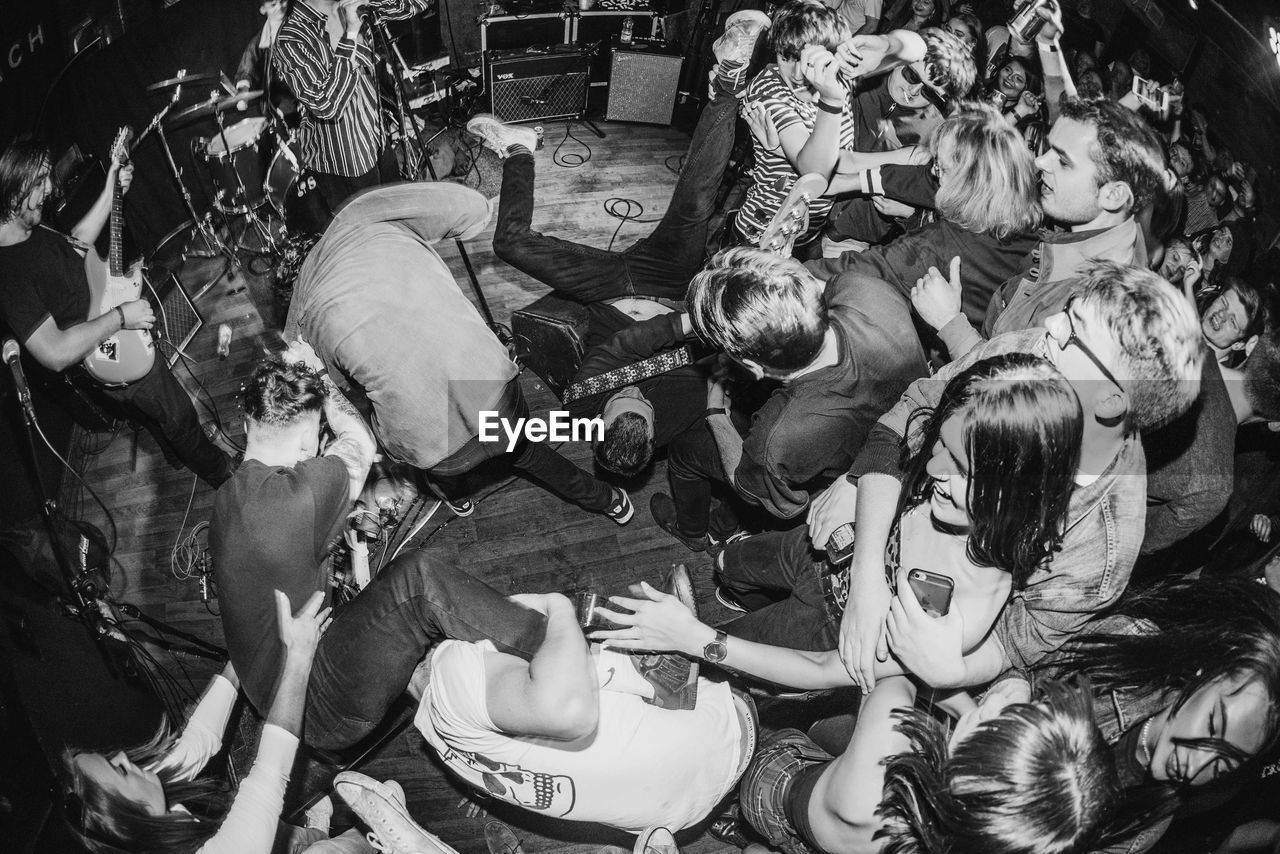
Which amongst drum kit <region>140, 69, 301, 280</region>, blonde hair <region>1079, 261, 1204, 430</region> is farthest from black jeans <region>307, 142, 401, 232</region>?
blonde hair <region>1079, 261, 1204, 430</region>

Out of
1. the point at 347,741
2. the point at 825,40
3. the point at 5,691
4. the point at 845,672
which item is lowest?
the point at 347,741

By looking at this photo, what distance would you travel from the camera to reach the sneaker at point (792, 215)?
2865 mm

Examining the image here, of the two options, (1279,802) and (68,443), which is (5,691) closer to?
(68,443)

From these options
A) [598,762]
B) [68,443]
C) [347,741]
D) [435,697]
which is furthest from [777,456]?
[68,443]

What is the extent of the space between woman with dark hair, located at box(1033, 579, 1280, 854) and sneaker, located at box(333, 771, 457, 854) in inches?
74.9

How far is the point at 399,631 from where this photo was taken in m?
1.99

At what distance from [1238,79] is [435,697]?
10.7ft

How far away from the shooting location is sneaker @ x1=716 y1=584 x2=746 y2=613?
2930mm

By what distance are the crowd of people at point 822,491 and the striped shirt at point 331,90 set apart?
99 cm

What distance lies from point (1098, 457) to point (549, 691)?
55.4 inches

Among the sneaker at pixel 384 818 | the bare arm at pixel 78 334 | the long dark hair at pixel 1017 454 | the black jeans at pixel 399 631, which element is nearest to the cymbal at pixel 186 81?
the bare arm at pixel 78 334

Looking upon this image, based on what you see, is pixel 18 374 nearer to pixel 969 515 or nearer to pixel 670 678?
pixel 670 678

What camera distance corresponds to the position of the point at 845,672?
1.91 metres

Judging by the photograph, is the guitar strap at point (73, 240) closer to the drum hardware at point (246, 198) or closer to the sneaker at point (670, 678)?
the drum hardware at point (246, 198)
